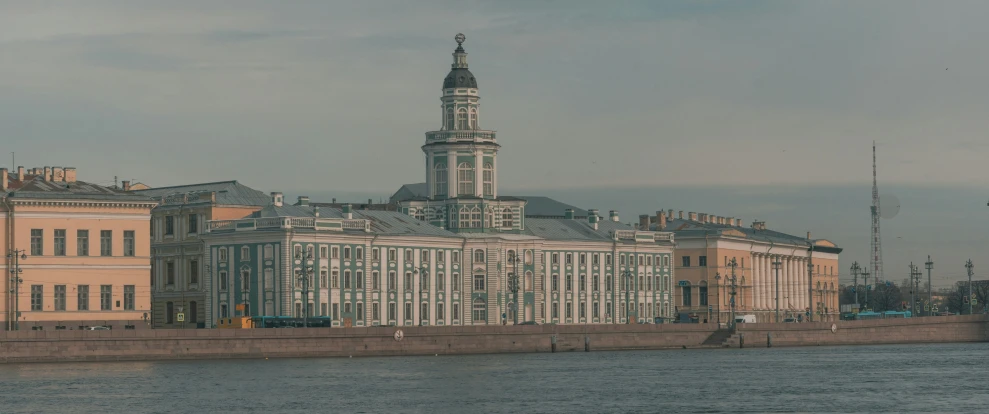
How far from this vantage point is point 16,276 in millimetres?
113000

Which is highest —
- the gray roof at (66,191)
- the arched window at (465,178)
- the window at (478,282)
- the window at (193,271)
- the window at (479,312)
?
the arched window at (465,178)

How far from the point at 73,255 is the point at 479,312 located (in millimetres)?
40448

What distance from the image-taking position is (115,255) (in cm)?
11775

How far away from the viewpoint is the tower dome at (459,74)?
494 feet

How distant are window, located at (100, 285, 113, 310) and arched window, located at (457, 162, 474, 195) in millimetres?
39632

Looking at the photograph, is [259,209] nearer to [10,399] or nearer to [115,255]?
[115,255]

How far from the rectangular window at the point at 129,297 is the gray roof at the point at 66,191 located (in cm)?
517

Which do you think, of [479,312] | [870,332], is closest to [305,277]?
[479,312]

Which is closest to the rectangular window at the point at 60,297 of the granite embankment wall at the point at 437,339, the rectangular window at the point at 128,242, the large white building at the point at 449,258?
the rectangular window at the point at 128,242

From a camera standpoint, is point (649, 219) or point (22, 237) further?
point (649, 219)

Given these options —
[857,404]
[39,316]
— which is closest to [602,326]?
[39,316]

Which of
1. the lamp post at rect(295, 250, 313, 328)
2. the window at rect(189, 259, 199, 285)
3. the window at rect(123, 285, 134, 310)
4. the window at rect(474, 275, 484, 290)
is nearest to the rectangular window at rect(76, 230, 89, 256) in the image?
the window at rect(123, 285, 134, 310)

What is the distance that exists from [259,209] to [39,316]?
98.3ft

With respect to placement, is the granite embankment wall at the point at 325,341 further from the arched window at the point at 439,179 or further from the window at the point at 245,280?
the arched window at the point at 439,179
